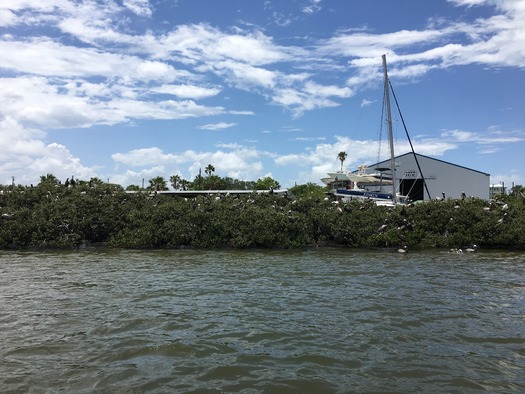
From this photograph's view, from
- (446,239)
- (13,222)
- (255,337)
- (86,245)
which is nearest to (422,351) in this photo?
(255,337)

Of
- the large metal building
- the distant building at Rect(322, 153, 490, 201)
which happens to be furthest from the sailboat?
the large metal building

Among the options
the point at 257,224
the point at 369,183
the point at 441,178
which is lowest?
the point at 257,224

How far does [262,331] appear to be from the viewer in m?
8.48

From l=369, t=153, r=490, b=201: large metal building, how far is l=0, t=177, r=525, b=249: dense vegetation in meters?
33.0

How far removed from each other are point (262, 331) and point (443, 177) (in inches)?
2240

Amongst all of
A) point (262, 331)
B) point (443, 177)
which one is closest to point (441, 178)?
point (443, 177)

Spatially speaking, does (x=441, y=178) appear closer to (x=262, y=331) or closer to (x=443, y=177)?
(x=443, y=177)

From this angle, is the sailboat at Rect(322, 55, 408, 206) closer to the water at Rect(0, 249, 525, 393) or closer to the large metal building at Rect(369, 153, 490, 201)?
the large metal building at Rect(369, 153, 490, 201)

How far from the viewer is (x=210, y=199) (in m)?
28.8

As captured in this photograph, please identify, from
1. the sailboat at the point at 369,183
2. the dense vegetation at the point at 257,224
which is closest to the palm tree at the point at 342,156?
the sailboat at the point at 369,183

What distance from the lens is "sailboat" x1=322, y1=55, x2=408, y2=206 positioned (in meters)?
33.1

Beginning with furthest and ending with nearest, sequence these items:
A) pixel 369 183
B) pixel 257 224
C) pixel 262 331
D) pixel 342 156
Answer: pixel 342 156 < pixel 369 183 < pixel 257 224 < pixel 262 331

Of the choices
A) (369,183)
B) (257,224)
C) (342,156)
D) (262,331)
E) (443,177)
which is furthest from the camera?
(342,156)

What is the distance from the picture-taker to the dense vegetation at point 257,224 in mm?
24297
